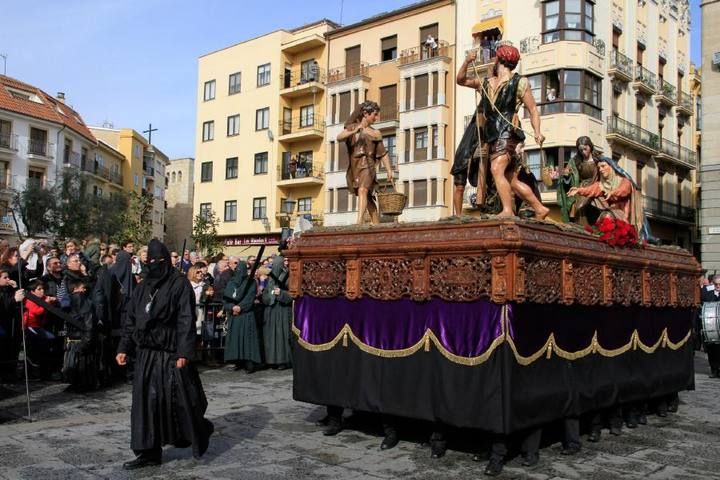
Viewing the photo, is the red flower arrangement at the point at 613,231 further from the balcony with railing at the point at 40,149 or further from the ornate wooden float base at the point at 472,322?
the balcony with railing at the point at 40,149

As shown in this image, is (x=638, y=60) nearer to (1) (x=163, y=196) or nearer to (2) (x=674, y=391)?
(2) (x=674, y=391)

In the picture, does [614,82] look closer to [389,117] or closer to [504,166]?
[389,117]

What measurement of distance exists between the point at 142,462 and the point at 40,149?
48232 millimetres

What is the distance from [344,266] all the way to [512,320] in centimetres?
203

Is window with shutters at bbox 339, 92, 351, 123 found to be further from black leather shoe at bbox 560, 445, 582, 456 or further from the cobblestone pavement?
black leather shoe at bbox 560, 445, 582, 456

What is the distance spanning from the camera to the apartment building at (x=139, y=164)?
214 feet

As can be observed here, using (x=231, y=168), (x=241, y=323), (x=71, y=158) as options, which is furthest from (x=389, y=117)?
(x=71, y=158)

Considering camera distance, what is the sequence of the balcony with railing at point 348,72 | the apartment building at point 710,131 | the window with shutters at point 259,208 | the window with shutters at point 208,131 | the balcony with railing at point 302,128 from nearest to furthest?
the apartment building at point 710,131
the balcony with railing at point 348,72
the balcony with railing at point 302,128
the window with shutters at point 259,208
the window with shutters at point 208,131

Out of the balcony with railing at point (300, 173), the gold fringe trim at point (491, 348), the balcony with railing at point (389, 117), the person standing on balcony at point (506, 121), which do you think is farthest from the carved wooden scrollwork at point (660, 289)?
the balcony with railing at point (300, 173)

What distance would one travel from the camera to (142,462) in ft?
20.4

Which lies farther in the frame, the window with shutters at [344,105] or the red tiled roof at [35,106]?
the red tiled roof at [35,106]

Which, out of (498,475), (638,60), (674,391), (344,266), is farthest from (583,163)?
(638,60)

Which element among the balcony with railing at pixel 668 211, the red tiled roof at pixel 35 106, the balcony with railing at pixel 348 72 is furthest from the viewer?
the red tiled roof at pixel 35 106

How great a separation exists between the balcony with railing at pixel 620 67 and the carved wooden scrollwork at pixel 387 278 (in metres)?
28.8
